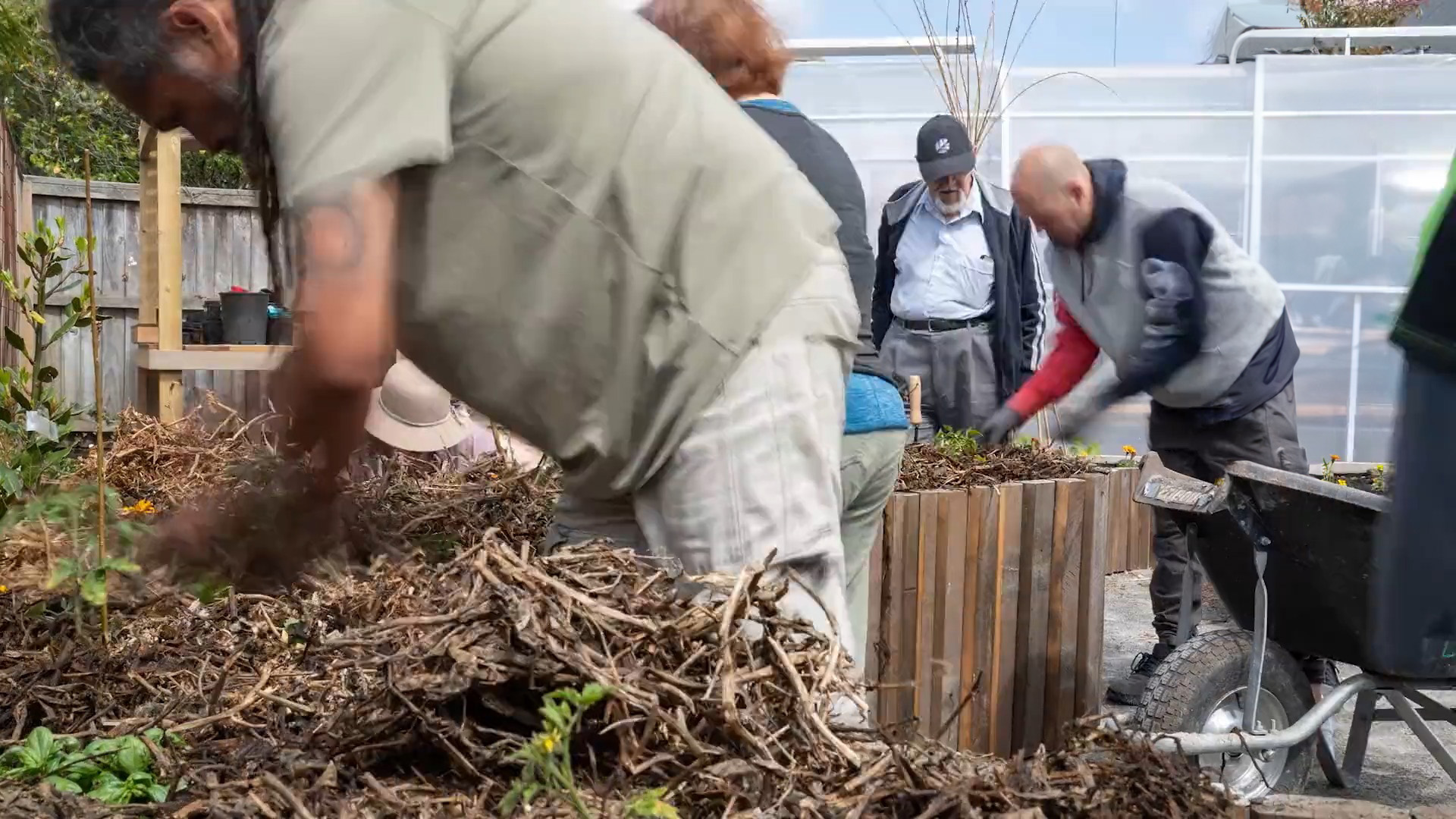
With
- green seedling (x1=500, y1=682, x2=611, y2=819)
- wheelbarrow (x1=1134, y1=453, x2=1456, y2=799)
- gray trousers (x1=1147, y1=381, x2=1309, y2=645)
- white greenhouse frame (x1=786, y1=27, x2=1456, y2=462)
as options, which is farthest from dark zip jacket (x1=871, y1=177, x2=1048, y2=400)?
green seedling (x1=500, y1=682, x2=611, y2=819)

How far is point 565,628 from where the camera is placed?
1.39 meters

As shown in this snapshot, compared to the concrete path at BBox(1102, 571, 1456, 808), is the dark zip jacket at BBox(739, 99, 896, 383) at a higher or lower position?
higher

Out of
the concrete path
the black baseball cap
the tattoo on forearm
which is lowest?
the concrete path

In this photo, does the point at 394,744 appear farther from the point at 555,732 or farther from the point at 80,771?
the point at 80,771

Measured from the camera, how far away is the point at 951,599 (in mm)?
4207

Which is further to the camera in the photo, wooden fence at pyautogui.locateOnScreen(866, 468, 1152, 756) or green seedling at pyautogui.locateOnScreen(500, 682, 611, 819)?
wooden fence at pyautogui.locateOnScreen(866, 468, 1152, 756)

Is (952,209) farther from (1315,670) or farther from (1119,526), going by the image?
(1315,670)

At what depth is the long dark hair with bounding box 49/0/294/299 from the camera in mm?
1704

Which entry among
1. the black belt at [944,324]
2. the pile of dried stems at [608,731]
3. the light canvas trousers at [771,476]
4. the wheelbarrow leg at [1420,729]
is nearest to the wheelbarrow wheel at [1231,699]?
the wheelbarrow leg at [1420,729]

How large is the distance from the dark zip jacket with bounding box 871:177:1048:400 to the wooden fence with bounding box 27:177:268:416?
384 centimetres

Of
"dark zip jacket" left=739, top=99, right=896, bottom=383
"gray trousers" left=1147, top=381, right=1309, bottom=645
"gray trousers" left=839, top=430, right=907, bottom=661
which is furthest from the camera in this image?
"gray trousers" left=1147, top=381, right=1309, bottom=645

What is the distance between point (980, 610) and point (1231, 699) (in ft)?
2.54

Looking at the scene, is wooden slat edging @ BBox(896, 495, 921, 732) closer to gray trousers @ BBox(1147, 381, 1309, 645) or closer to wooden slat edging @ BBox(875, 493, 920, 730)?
wooden slat edging @ BBox(875, 493, 920, 730)

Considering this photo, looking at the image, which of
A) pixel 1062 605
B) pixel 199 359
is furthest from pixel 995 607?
pixel 199 359
